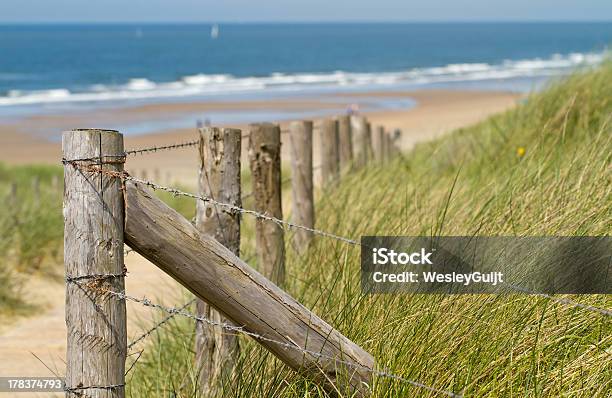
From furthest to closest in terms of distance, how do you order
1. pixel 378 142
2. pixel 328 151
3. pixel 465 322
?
pixel 378 142 < pixel 328 151 < pixel 465 322

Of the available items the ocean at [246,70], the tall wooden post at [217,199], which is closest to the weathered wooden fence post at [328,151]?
the tall wooden post at [217,199]

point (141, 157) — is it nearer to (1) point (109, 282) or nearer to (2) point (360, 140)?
(2) point (360, 140)

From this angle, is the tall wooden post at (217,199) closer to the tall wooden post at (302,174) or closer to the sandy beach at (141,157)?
the sandy beach at (141,157)

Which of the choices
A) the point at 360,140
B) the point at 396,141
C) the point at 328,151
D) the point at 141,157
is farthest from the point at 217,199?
the point at 141,157

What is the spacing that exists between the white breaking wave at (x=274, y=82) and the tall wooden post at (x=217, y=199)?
31.9 metres

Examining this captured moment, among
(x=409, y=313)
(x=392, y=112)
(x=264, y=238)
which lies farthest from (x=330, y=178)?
(x=392, y=112)

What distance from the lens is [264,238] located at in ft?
16.0

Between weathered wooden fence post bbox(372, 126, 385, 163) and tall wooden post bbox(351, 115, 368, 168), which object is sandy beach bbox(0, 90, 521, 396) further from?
tall wooden post bbox(351, 115, 368, 168)

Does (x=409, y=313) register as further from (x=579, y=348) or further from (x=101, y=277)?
(x=101, y=277)

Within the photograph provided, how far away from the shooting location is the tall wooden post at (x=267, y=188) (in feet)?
15.7

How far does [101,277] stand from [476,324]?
132cm

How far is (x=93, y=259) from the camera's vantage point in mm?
2598

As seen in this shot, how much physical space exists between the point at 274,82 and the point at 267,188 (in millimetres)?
43354

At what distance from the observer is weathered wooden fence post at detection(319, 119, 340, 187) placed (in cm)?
729
